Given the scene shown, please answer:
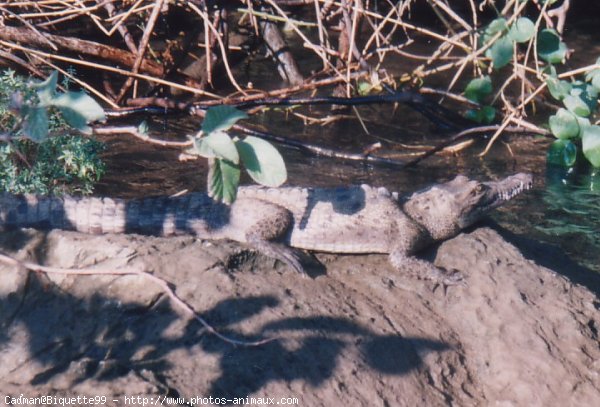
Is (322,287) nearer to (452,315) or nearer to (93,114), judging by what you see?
(452,315)

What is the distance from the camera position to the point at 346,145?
7.71 meters

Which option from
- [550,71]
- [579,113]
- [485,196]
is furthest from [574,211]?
[485,196]

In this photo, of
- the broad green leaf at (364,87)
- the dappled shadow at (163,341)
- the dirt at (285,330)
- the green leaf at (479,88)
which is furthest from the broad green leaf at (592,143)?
the dappled shadow at (163,341)

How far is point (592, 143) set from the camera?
6.41 metres

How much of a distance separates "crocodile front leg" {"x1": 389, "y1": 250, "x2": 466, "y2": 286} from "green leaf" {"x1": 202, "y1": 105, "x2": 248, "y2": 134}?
1.40m

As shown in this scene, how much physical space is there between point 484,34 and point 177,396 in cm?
467

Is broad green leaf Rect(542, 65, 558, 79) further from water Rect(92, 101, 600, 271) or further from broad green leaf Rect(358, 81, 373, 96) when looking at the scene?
broad green leaf Rect(358, 81, 373, 96)

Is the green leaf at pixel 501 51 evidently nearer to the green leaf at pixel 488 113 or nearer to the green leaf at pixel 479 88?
the green leaf at pixel 479 88

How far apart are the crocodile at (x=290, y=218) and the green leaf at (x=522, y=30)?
1.86m

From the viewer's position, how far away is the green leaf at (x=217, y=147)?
334 cm

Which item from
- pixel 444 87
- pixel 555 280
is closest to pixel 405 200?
pixel 555 280

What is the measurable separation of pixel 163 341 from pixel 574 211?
4.42 m

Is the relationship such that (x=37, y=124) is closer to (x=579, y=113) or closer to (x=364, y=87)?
(x=579, y=113)

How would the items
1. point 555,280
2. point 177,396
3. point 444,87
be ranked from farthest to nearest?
1. point 444,87
2. point 555,280
3. point 177,396
